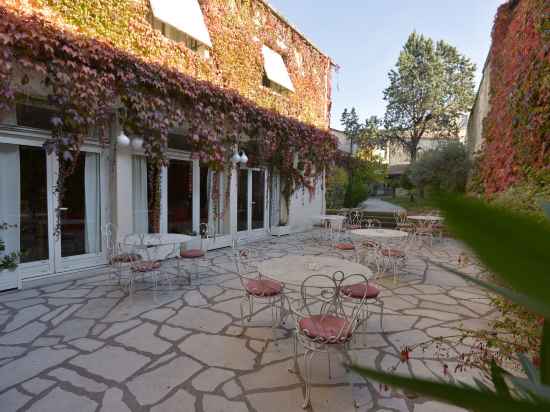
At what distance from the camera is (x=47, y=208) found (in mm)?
5227

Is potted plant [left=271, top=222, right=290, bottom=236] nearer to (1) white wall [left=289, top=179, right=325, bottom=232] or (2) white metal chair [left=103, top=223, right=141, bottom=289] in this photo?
(1) white wall [left=289, top=179, right=325, bottom=232]

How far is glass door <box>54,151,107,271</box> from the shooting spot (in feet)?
18.0

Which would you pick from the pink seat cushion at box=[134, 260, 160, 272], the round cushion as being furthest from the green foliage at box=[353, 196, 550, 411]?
the round cushion

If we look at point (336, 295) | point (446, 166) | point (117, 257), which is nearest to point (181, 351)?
point (336, 295)

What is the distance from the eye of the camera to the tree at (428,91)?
23125 mm

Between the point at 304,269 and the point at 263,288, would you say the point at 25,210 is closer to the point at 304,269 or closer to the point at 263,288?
the point at 263,288

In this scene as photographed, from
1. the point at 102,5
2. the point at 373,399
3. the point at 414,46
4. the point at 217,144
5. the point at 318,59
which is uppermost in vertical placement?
the point at 414,46

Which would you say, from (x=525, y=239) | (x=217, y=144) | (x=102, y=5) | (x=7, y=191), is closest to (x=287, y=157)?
(x=217, y=144)

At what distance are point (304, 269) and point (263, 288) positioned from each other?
58 cm

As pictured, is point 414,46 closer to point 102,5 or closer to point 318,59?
point 318,59

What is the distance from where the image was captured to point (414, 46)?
24.1 m

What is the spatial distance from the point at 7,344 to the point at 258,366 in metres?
2.67

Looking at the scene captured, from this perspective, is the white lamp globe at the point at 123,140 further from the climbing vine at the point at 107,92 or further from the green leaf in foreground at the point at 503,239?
the green leaf in foreground at the point at 503,239

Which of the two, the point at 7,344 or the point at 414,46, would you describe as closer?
the point at 7,344
